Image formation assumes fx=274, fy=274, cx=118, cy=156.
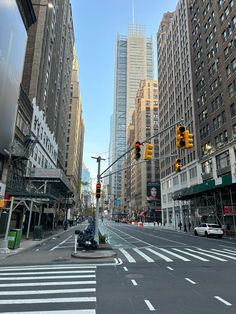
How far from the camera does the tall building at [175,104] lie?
6419 cm

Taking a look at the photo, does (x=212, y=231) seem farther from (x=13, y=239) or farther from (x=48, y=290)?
(x=48, y=290)

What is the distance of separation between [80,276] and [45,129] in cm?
4027

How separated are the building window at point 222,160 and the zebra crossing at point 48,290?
36755mm

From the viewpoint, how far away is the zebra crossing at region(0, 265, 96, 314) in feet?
23.8

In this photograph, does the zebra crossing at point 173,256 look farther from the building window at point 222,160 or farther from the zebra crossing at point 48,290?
the building window at point 222,160

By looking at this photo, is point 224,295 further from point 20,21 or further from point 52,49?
point 52,49

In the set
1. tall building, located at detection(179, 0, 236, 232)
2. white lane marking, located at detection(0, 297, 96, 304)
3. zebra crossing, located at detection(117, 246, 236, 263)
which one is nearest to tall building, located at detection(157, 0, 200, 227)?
tall building, located at detection(179, 0, 236, 232)

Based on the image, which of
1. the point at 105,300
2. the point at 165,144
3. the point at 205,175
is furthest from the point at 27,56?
the point at 165,144

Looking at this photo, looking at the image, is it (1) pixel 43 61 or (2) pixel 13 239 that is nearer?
(2) pixel 13 239

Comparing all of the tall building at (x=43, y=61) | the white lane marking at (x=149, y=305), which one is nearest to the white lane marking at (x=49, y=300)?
the white lane marking at (x=149, y=305)

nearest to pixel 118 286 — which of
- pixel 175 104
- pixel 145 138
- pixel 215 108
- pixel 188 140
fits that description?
pixel 188 140

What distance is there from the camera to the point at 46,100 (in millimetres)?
50312

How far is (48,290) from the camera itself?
29.8ft

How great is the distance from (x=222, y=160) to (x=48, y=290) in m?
42.4
